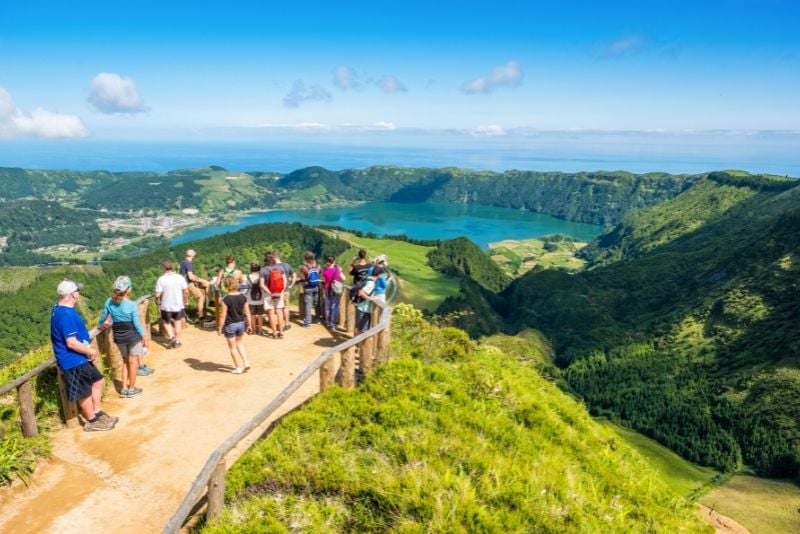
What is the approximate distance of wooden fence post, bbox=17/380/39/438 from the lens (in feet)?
31.3

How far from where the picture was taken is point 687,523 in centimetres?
1034

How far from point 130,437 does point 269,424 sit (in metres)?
3.03

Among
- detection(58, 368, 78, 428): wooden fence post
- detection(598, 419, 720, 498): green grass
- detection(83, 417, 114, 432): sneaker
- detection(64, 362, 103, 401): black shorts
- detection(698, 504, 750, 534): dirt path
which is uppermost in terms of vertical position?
detection(64, 362, 103, 401): black shorts

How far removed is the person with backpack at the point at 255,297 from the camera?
52.6 feet

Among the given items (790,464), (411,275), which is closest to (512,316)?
(411,275)

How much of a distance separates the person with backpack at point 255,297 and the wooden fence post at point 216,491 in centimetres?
875

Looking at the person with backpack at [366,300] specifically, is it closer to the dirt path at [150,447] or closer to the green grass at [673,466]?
the dirt path at [150,447]

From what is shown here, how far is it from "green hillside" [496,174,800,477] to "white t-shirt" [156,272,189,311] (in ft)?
406

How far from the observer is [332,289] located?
17.2 meters

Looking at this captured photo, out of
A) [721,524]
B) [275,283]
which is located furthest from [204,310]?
[721,524]

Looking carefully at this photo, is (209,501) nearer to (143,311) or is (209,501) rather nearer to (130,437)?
(130,437)

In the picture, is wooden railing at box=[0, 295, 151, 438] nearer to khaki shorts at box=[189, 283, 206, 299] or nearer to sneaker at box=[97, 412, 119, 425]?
sneaker at box=[97, 412, 119, 425]

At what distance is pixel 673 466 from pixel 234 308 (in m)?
124

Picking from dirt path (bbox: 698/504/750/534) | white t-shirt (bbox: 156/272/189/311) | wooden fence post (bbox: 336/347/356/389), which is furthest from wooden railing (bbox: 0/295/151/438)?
dirt path (bbox: 698/504/750/534)
